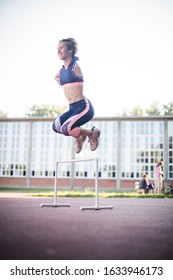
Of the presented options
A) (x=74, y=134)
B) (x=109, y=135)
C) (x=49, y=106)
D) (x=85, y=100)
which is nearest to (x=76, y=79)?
(x=85, y=100)

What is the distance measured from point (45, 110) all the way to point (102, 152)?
24750 millimetres

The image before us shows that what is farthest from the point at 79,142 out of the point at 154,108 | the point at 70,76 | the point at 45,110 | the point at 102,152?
the point at 45,110

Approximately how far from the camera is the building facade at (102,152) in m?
30.5

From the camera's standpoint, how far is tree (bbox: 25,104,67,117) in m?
53.7

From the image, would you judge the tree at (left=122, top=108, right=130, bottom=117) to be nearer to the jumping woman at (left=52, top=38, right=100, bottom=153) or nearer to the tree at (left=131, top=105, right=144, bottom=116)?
the tree at (left=131, top=105, right=144, bottom=116)

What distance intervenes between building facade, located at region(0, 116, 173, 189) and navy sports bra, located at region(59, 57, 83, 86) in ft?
81.3

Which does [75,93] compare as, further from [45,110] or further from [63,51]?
[45,110]

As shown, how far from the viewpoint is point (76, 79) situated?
5117 millimetres

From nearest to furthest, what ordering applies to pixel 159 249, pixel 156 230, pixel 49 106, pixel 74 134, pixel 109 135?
pixel 159 249
pixel 156 230
pixel 74 134
pixel 109 135
pixel 49 106

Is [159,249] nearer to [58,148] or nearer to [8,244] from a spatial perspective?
[8,244]

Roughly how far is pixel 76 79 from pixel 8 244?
3.30m

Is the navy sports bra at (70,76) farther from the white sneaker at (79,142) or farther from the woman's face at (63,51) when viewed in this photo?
the white sneaker at (79,142)

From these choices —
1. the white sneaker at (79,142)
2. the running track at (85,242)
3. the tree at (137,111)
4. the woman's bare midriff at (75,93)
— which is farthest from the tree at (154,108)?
the running track at (85,242)
